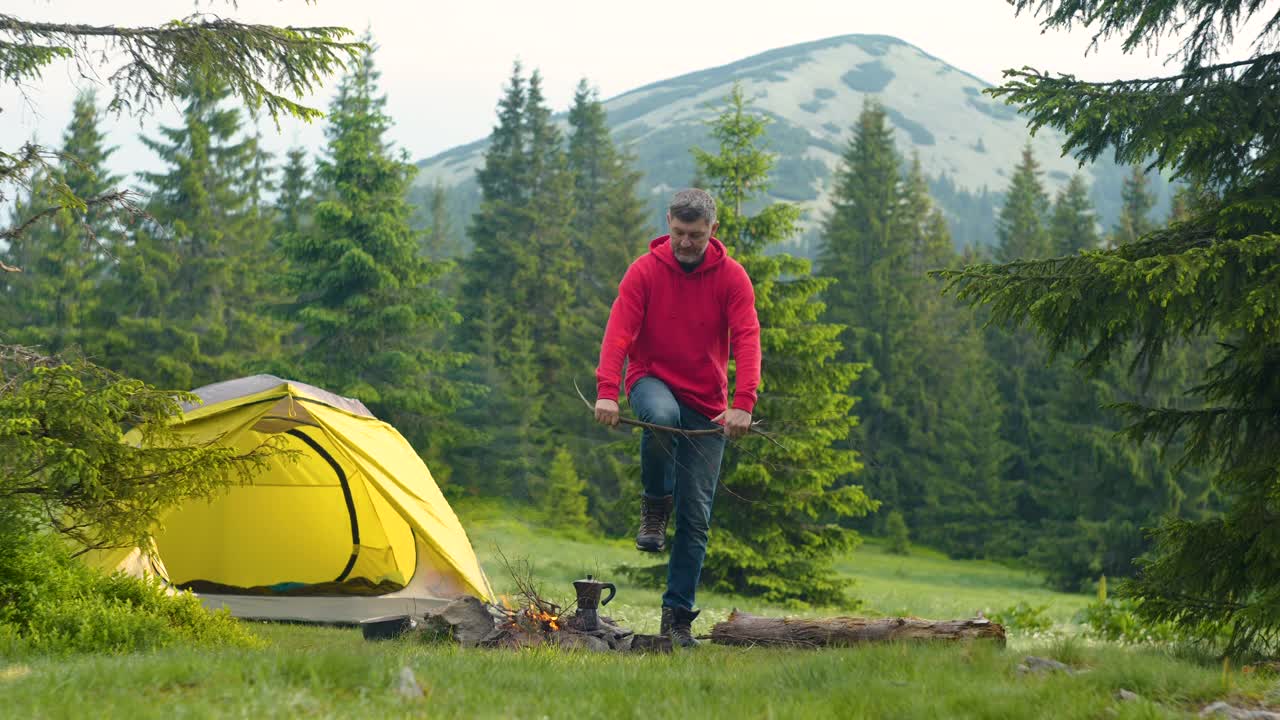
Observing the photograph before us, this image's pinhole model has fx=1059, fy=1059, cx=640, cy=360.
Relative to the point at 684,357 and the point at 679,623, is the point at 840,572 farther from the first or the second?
the point at 684,357

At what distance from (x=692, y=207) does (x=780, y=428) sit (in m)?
9.92

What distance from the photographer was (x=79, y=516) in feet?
19.9

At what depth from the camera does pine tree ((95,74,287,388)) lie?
33.0m

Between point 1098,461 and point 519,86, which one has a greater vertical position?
point 519,86

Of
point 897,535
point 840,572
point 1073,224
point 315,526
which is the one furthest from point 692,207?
point 1073,224

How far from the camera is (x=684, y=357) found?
5.70 metres

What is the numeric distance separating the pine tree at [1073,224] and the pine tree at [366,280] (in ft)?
78.9

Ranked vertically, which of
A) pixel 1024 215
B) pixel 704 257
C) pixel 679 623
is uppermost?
pixel 1024 215

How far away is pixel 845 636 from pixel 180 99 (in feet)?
19.9

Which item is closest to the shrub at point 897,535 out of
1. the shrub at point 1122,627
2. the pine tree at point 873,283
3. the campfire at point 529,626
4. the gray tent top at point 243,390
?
the pine tree at point 873,283

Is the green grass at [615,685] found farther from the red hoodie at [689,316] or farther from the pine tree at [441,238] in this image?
the pine tree at [441,238]

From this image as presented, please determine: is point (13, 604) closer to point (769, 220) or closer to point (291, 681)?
point (291, 681)

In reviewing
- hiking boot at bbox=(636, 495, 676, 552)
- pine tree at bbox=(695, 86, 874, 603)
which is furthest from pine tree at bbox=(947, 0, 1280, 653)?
pine tree at bbox=(695, 86, 874, 603)

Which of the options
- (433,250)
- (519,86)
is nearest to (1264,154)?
(519,86)
